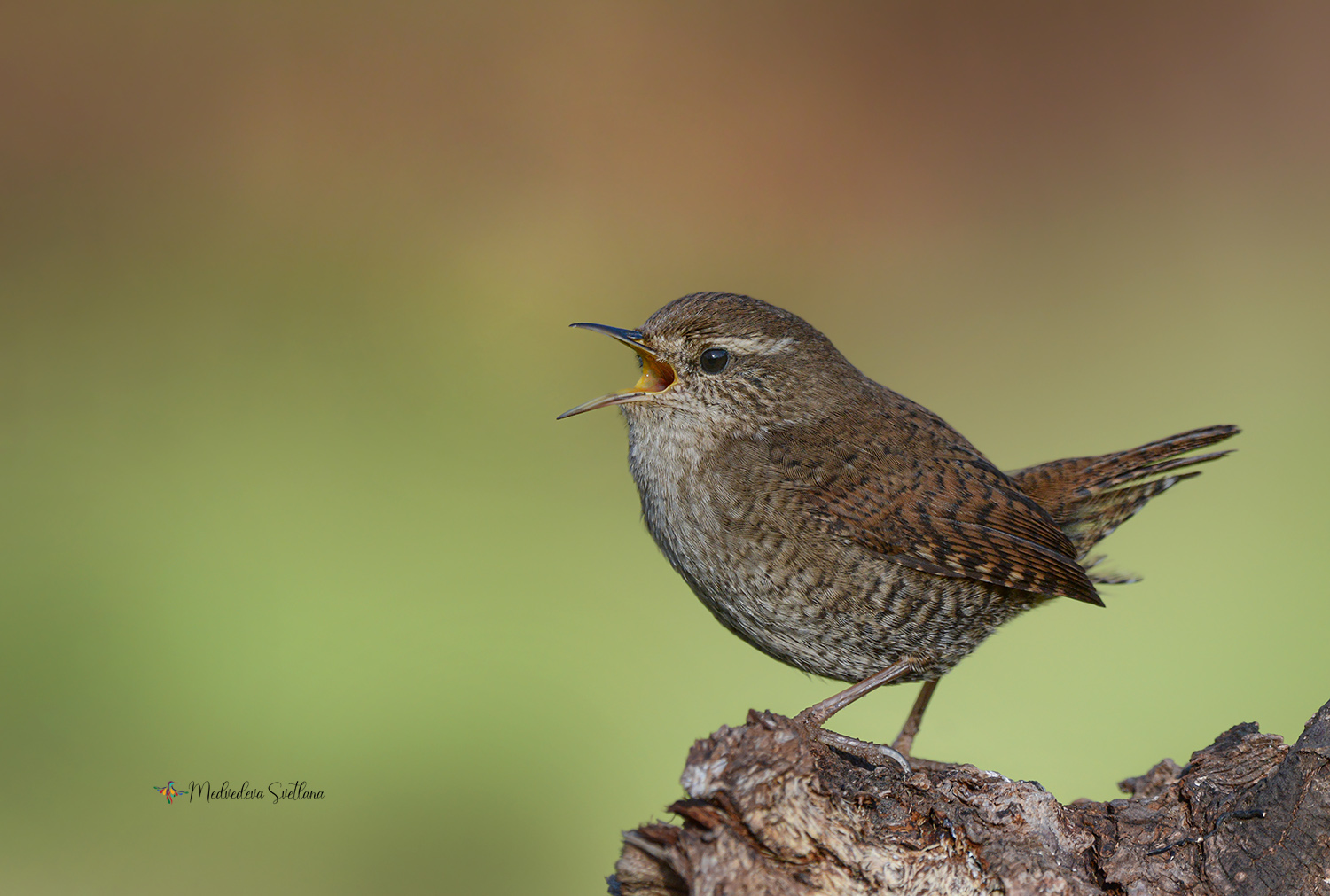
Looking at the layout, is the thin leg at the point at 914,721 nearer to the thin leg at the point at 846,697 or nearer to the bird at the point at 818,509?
the bird at the point at 818,509

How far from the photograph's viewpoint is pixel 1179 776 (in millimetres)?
2803

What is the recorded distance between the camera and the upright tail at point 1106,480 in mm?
3219

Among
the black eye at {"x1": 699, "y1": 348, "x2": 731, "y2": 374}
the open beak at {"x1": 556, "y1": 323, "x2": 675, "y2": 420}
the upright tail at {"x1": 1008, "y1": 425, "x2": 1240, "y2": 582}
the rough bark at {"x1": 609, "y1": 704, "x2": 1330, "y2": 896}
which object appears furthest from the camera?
the upright tail at {"x1": 1008, "y1": 425, "x2": 1240, "y2": 582}

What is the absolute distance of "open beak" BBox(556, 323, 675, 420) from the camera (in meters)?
2.79

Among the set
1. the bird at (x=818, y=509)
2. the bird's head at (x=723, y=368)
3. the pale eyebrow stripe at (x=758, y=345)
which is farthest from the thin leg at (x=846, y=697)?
the pale eyebrow stripe at (x=758, y=345)

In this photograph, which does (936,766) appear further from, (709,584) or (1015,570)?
(709,584)

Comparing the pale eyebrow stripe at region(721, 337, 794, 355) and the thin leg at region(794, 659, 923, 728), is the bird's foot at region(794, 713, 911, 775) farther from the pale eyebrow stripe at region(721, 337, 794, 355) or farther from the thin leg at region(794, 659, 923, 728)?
the pale eyebrow stripe at region(721, 337, 794, 355)

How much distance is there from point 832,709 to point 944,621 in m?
0.41

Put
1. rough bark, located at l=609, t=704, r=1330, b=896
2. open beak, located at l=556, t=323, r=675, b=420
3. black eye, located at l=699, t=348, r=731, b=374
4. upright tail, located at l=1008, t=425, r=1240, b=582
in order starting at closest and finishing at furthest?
rough bark, located at l=609, t=704, r=1330, b=896 < open beak, located at l=556, t=323, r=675, b=420 < black eye, located at l=699, t=348, r=731, b=374 < upright tail, located at l=1008, t=425, r=1240, b=582

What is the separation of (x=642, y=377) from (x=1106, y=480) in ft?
5.07

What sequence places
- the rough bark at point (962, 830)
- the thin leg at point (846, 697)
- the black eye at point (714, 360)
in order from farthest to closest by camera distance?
the black eye at point (714, 360) < the thin leg at point (846, 697) < the rough bark at point (962, 830)

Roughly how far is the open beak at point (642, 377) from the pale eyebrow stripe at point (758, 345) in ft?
0.65

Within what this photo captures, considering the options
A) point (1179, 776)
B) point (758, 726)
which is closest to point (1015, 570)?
point (1179, 776)

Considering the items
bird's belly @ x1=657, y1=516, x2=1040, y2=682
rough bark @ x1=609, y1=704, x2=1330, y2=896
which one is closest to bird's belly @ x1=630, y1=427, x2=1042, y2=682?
bird's belly @ x1=657, y1=516, x2=1040, y2=682
